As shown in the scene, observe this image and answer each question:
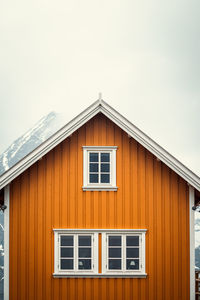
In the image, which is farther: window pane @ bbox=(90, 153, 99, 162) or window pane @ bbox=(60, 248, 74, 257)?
window pane @ bbox=(90, 153, 99, 162)

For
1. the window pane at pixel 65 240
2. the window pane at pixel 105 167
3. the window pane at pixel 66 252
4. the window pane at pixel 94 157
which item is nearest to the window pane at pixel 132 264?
the window pane at pixel 66 252

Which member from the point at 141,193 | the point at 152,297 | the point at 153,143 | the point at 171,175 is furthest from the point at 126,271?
the point at 153,143

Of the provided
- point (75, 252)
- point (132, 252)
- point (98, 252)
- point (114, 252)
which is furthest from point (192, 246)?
point (75, 252)

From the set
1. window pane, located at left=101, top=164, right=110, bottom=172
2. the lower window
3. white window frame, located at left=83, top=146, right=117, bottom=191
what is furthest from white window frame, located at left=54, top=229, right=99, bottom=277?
window pane, located at left=101, top=164, right=110, bottom=172

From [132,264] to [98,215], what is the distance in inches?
84.9

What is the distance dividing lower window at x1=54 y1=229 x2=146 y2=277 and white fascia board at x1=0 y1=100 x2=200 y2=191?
2.57 meters

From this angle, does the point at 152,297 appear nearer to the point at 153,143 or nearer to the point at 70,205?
the point at 70,205

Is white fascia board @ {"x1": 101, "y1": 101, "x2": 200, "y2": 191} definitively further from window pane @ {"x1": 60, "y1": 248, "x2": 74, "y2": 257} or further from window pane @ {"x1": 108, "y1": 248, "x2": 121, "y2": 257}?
window pane @ {"x1": 60, "y1": 248, "x2": 74, "y2": 257}

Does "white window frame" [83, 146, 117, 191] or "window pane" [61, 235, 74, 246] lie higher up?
"white window frame" [83, 146, 117, 191]

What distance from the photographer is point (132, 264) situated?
13438 millimetres

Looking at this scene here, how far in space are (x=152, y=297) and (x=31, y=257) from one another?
4589 mm

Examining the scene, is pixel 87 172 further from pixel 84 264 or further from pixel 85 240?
pixel 84 264

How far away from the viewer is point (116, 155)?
13.6 metres

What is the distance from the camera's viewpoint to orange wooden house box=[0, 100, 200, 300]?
43.8 feet
